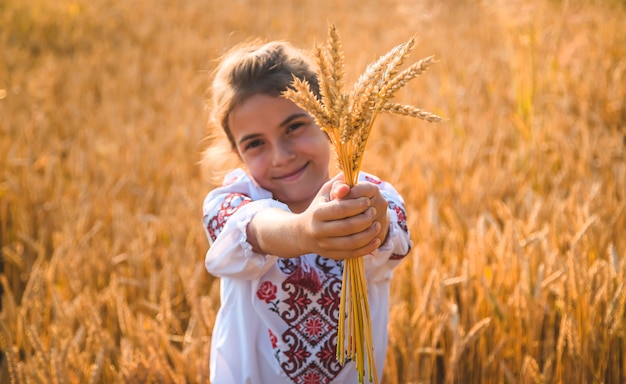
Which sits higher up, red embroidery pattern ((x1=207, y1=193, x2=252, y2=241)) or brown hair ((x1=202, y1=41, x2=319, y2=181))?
brown hair ((x1=202, y1=41, x2=319, y2=181))

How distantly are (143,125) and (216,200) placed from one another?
2.65 m

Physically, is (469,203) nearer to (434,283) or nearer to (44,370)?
(434,283)

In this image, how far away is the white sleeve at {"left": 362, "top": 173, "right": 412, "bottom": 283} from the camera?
1.11m

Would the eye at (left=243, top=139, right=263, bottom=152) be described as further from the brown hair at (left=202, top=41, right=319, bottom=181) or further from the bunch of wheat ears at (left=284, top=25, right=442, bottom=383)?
the bunch of wheat ears at (left=284, top=25, right=442, bottom=383)

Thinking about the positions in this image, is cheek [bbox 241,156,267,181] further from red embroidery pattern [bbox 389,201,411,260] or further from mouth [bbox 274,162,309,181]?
red embroidery pattern [bbox 389,201,411,260]

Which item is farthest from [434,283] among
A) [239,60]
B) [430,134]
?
[430,134]

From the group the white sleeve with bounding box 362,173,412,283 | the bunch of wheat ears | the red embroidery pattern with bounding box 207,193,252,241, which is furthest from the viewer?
the red embroidery pattern with bounding box 207,193,252,241

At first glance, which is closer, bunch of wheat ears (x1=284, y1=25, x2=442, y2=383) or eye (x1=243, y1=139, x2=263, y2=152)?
bunch of wheat ears (x1=284, y1=25, x2=442, y2=383)

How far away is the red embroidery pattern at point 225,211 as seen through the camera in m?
1.22

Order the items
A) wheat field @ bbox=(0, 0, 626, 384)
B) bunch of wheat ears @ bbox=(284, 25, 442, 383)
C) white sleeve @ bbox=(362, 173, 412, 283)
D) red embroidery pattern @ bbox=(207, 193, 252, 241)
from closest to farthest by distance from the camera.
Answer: bunch of wheat ears @ bbox=(284, 25, 442, 383), white sleeve @ bbox=(362, 173, 412, 283), red embroidery pattern @ bbox=(207, 193, 252, 241), wheat field @ bbox=(0, 0, 626, 384)

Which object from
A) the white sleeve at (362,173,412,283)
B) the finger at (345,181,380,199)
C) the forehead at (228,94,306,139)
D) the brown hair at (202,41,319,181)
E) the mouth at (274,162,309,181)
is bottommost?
the white sleeve at (362,173,412,283)

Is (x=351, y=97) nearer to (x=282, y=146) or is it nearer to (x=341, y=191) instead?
(x=341, y=191)

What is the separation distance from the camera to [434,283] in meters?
1.61

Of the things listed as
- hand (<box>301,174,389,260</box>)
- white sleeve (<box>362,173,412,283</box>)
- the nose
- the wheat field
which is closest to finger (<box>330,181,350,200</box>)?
hand (<box>301,174,389,260</box>)
